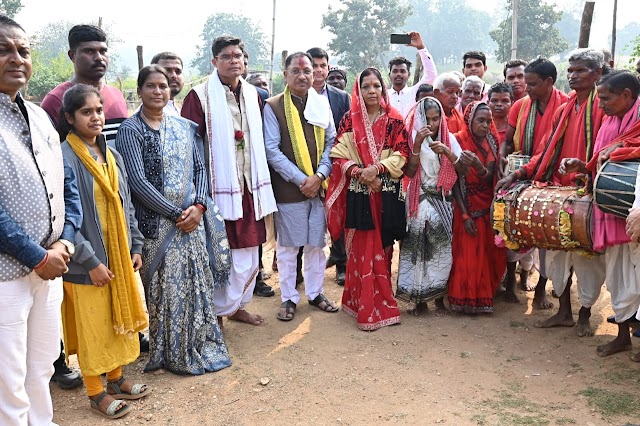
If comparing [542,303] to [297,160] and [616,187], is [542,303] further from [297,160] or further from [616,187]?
[297,160]

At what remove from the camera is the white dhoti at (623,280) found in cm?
400

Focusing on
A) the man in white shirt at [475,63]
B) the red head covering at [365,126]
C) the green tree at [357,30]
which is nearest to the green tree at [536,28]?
the green tree at [357,30]

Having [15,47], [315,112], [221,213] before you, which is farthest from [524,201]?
[15,47]

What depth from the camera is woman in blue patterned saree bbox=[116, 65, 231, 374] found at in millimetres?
3844

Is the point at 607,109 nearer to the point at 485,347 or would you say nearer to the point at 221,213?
the point at 485,347

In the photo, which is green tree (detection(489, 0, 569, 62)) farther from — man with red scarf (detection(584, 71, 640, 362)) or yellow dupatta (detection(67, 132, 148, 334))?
yellow dupatta (detection(67, 132, 148, 334))

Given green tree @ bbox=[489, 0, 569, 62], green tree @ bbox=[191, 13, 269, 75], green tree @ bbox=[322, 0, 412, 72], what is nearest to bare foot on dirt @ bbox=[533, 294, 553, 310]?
green tree @ bbox=[489, 0, 569, 62]

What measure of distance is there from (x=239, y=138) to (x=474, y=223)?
→ 2.16 meters

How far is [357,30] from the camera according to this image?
42.9m

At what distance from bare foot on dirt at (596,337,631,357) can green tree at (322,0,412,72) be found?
40.4m

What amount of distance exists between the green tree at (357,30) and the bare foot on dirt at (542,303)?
39404 millimetres

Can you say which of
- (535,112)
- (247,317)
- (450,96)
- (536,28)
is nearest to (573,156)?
(535,112)

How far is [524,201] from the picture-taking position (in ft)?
14.0

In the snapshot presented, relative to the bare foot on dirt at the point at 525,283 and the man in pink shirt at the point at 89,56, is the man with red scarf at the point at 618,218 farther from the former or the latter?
the man in pink shirt at the point at 89,56
